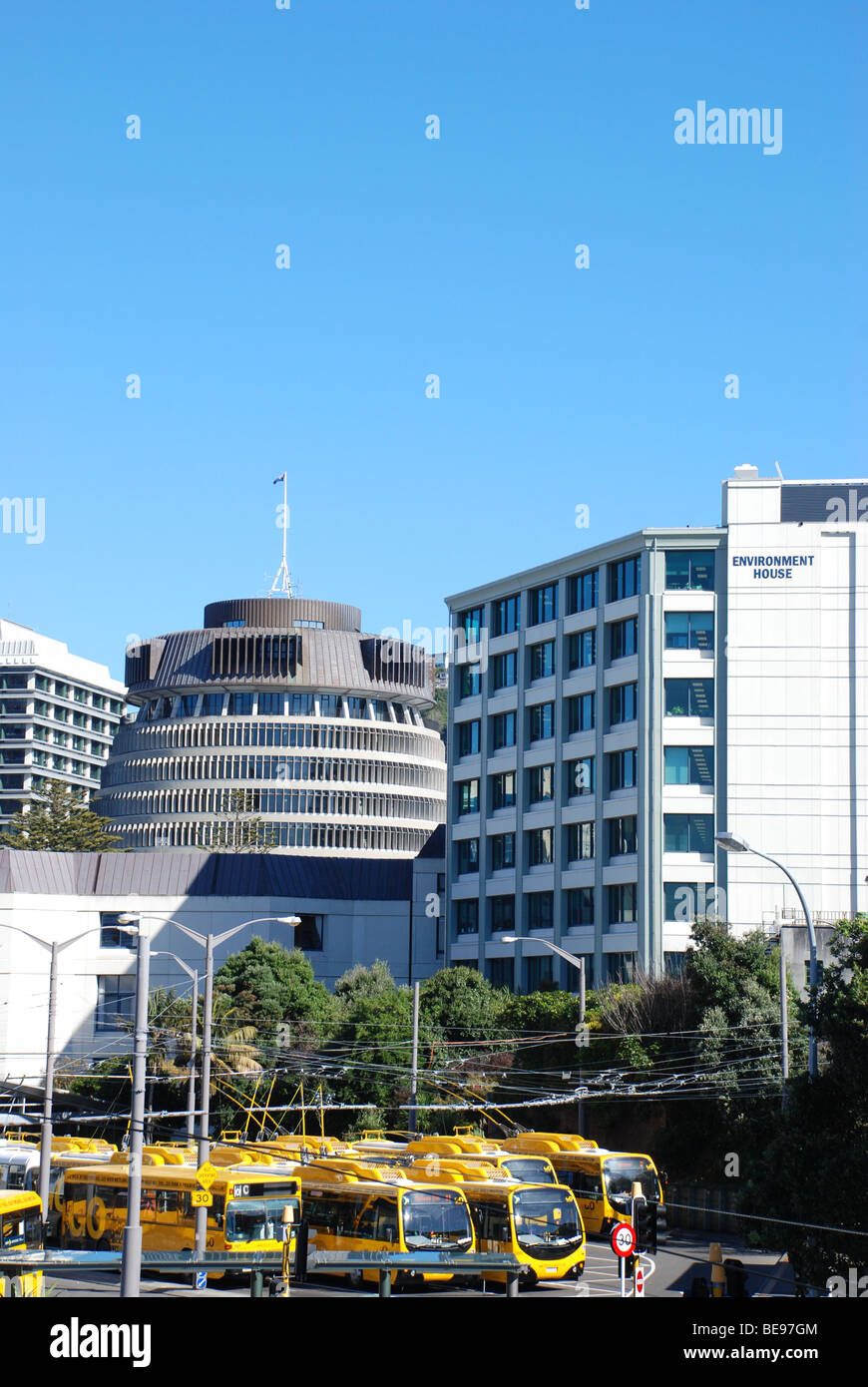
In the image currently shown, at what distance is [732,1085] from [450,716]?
36.2m

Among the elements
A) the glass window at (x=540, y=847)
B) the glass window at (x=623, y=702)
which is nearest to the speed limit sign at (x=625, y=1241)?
the glass window at (x=623, y=702)

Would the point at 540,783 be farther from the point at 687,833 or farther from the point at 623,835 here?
the point at 687,833

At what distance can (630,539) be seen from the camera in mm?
72188

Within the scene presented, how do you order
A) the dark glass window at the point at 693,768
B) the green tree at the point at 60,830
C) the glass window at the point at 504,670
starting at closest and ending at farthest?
the dark glass window at the point at 693,768
the glass window at the point at 504,670
the green tree at the point at 60,830

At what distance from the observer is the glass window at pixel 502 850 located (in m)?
78.6

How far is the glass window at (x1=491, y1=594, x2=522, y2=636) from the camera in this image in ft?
264

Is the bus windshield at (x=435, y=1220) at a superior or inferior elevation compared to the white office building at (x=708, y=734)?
inferior

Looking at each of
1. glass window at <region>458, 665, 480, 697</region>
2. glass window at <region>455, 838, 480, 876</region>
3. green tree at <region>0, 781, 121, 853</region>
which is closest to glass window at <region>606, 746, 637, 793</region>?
glass window at <region>455, 838, 480, 876</region>

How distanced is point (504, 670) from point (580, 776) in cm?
892

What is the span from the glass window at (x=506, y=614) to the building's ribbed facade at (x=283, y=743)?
2249 inches

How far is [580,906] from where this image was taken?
7312cm

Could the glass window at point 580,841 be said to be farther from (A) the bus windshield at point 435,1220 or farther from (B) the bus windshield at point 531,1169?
(A) the bus windshield at point 435,1220

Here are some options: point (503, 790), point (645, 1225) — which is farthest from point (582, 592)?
point (645, 1225)

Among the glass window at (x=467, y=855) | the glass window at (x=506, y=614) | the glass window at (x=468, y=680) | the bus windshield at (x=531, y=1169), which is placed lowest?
the bus windshield at (x=531, y=1169)
